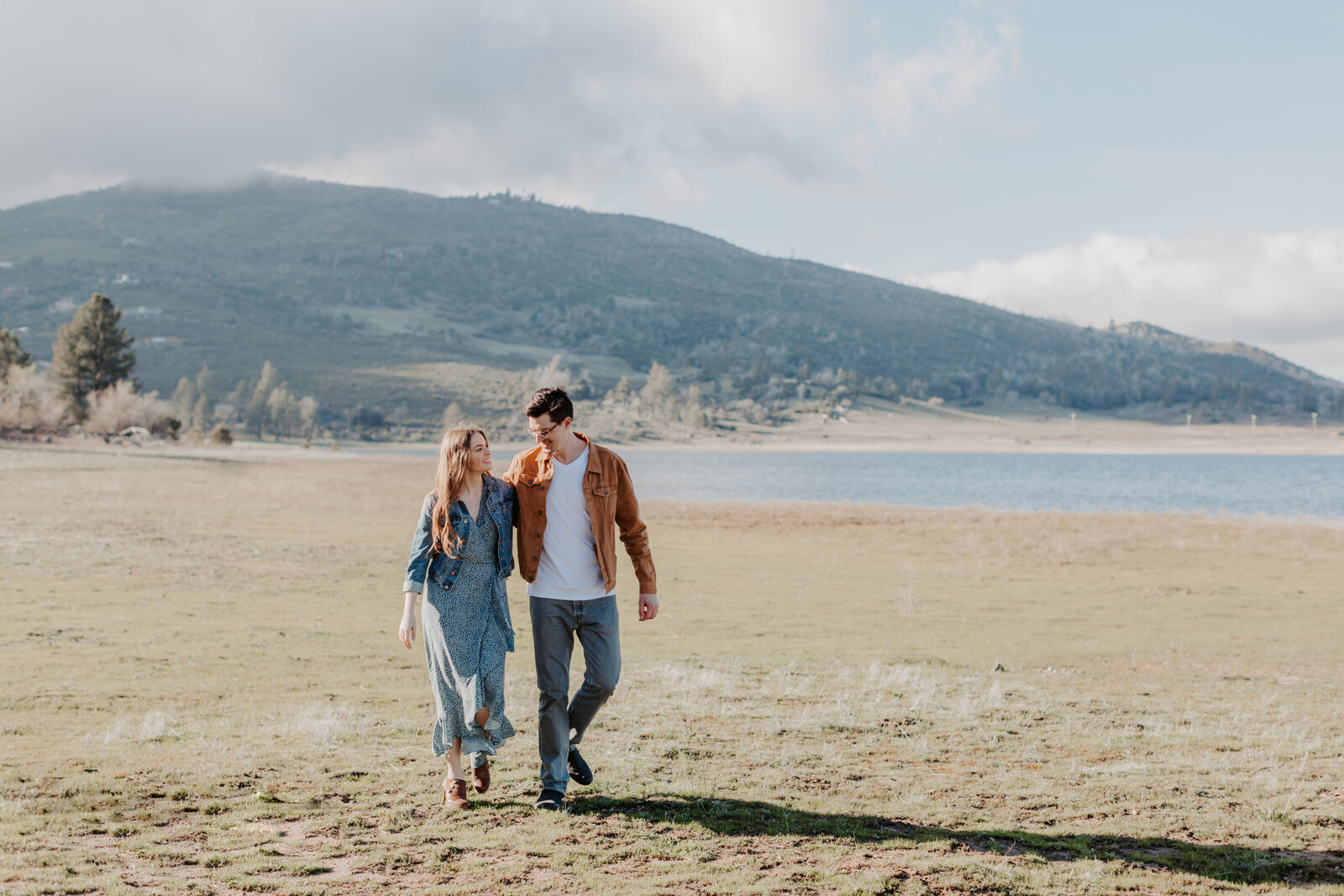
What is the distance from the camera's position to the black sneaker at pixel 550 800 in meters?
6.29

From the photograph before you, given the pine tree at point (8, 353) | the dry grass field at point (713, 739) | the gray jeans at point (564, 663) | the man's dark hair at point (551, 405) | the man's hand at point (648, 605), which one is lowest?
the dry grass field at point (713, 739)

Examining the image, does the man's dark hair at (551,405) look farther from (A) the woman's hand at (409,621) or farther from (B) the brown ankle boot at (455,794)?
(B) the brown ankle boot at (455,794)

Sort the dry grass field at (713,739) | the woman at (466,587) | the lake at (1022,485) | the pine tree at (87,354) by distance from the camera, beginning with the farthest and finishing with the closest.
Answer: the pine tree at (87,354), the lake at (1022,485), the woman at (466,587), the dry grass field at (713,739)

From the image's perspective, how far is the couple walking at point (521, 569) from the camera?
6.07 m

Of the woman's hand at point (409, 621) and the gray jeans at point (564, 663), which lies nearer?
the woman's hand at point (409, 621)

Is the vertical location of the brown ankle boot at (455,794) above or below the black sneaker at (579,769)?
below

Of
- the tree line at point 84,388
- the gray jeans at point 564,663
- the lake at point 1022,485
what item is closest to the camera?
the gray jeans at point 564,663

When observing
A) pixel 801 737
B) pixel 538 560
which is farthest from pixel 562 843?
pixel 801 737

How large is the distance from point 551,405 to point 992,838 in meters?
3.68

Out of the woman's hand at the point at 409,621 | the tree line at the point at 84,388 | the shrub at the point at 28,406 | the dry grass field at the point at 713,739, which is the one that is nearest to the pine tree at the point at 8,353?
the tree line at the point at 84,388

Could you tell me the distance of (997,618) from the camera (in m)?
17.3

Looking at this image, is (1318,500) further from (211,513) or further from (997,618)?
(211,513)

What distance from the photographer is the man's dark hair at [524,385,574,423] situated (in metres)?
5.89

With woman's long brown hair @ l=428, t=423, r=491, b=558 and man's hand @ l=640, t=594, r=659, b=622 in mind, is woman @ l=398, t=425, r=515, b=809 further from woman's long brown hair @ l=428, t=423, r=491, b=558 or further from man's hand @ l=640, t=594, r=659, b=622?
man's hand @ l=640, t=594, r=659, b=622
